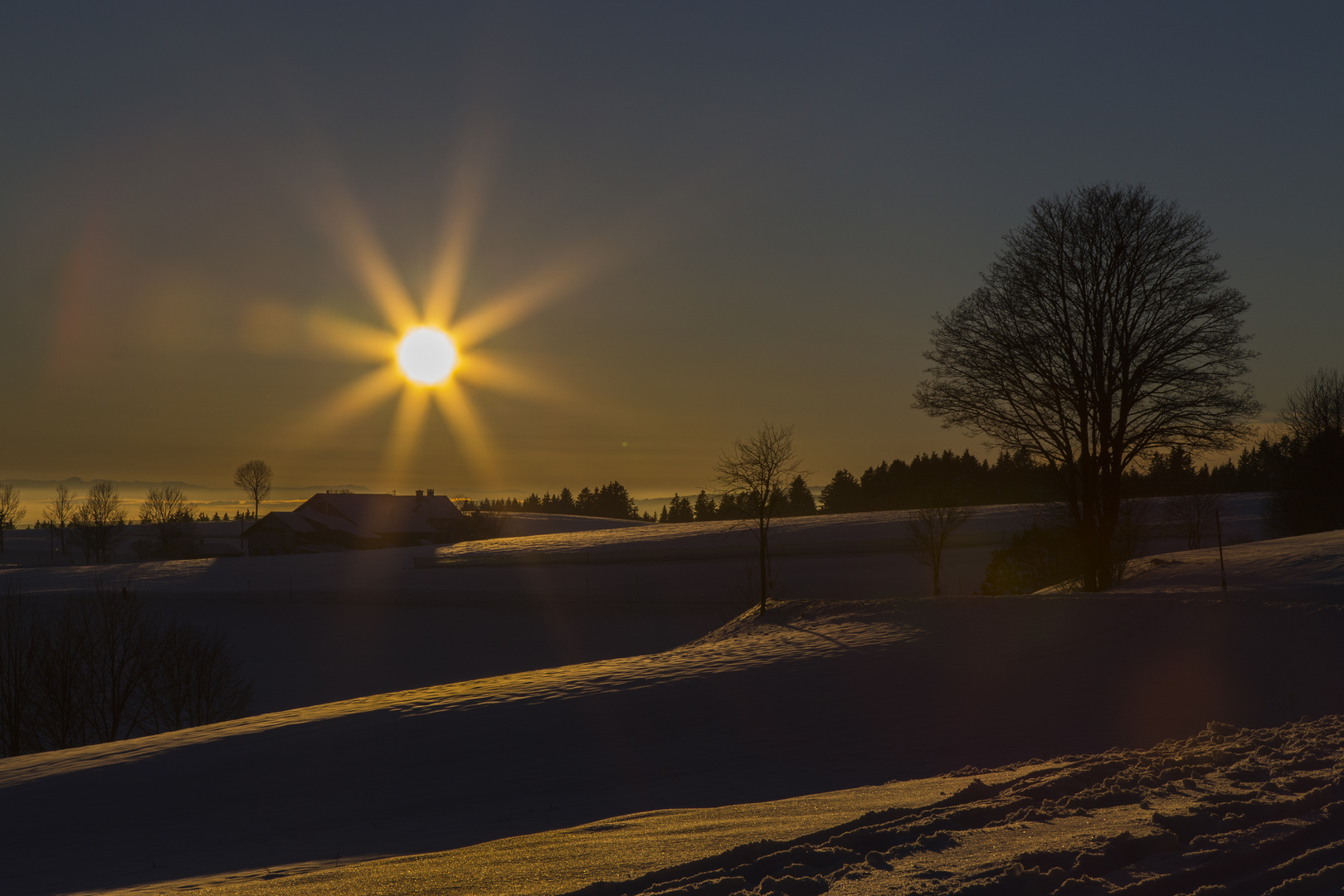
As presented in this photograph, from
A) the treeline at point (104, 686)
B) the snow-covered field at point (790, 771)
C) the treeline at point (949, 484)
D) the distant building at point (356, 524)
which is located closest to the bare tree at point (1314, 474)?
the treeline at point (949, 484)

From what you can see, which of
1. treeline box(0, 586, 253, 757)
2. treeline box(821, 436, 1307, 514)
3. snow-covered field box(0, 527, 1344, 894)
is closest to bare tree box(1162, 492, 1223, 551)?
treeline box(821, 436, 1307, 514)

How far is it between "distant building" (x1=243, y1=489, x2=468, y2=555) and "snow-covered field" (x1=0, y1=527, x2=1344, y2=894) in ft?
236

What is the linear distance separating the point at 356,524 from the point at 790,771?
83.2 m

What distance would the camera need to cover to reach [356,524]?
8650 cm

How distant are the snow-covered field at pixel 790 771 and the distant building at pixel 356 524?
7202cm

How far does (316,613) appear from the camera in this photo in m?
46.1

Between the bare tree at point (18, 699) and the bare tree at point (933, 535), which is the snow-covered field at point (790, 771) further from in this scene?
the bare tree at point (933, 535)

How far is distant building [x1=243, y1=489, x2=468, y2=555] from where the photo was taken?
82.8 metres

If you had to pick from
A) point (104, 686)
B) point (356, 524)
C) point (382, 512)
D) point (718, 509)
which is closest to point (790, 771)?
point (104, 686)

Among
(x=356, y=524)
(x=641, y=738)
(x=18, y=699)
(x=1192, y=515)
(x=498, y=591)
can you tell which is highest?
(x=356, y=524)

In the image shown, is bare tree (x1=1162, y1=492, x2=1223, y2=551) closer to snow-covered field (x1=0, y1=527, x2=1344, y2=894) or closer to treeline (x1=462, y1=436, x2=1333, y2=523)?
treeline (x1=462, y1=436, x2=1333, y2=523)

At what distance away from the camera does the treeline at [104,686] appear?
2877 centimetres

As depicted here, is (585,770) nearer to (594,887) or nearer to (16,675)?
(594,887)

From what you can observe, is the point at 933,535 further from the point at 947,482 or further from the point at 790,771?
the point at 947,482
